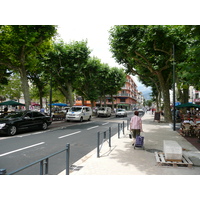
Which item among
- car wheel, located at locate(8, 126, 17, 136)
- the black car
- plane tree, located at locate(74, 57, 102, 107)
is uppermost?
plane tree, located at locate(74, 57, 102, 107)

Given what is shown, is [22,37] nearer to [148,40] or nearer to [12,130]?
[12,130]

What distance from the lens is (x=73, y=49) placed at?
24.6m

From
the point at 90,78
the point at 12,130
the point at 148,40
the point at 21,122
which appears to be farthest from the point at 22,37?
the point at 90,78

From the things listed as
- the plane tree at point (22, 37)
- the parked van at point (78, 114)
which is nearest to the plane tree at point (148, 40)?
the plane tree at point (22, 37)

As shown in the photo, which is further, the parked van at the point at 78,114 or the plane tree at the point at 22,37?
the parked van at the point at 78,114

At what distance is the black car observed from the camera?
36.0 feet

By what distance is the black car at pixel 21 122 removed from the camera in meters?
11.0

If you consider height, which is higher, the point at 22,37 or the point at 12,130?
the point at 22,37

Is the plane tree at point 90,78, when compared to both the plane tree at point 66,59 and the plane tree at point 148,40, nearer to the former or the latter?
the plane tree at point 66,59

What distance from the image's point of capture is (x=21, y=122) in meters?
11.9

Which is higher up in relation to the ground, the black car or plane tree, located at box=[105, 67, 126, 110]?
plane tree, located at box=[105, 67, 126, 110]

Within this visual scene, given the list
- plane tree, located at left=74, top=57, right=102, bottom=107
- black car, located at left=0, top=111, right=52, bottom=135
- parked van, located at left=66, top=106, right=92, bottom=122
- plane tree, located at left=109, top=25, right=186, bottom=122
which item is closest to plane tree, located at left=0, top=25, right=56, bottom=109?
black car, located at left=0, top=111, right=52, bottom=135

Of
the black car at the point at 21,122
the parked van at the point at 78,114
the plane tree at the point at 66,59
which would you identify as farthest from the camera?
the plane tree at the point at 66,59

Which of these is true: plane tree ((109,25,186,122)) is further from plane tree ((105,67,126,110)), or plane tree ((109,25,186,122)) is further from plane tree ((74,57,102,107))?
plane tree ((105,67,126,110))
